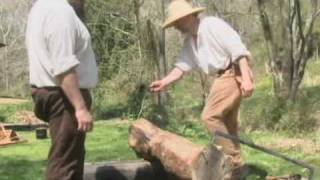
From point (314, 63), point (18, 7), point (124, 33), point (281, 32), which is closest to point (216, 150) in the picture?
point (281, 32)

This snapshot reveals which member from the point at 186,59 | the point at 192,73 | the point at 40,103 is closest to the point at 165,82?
the point at 186,59

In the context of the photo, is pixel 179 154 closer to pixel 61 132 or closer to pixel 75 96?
pixel 61 132

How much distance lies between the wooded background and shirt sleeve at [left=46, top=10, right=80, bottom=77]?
864cm

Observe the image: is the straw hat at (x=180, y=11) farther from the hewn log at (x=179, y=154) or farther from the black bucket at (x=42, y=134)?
the black bucket at (x=42, y=134)

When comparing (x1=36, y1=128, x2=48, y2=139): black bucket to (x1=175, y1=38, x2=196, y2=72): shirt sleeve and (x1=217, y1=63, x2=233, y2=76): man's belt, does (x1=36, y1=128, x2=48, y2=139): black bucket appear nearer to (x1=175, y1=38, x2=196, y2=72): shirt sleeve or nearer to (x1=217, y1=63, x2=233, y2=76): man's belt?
(x1=175, y1=38, x2=196, y2=72): shirt sleeve

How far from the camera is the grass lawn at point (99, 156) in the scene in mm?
8845

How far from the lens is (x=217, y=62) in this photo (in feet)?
20.7

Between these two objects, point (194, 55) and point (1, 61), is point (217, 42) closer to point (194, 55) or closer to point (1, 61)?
point (194, 55)

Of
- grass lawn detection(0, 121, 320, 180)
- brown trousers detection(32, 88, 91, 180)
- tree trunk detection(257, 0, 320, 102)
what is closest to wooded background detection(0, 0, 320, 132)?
tree trunk detection(257, 0, 320, 102)

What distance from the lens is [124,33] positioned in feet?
77.2

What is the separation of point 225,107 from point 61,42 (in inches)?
86.1

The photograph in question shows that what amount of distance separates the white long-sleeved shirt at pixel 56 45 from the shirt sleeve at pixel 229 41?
1490 mm

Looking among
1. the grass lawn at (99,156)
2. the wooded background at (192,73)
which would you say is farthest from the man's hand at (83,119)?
the wooded background at (192,73)

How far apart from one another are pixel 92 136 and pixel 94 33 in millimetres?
9288
